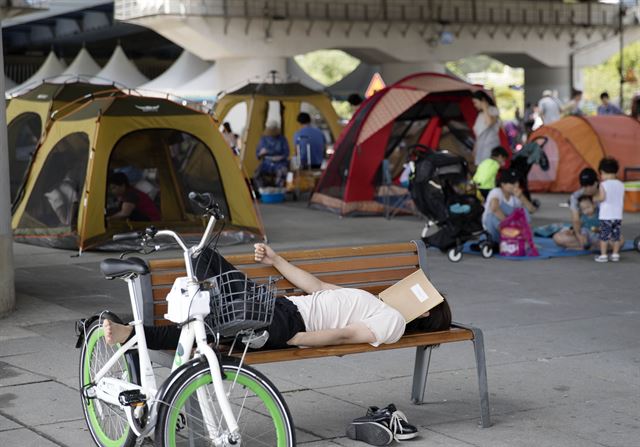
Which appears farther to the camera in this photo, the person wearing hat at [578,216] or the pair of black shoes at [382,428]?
the person wearing hat at [578,216]

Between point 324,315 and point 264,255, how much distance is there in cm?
46

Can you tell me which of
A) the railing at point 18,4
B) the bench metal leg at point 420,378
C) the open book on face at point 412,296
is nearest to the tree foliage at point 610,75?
the railing at point 18,4

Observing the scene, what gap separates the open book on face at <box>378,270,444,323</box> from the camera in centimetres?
596

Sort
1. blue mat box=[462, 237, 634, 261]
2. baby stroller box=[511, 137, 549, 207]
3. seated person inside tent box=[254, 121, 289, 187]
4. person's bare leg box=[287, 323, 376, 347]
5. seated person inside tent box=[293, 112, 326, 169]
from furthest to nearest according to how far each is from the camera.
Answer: seated person inside tent box=[293, 112, 326, 169], seated person inside tent box=[254, 121, 289, 187], baby stroller box=[511, 137, 549, 207], blue mat box=[462, 237, 634, 261], person's bare leg box=[287, 323, 376, 347]

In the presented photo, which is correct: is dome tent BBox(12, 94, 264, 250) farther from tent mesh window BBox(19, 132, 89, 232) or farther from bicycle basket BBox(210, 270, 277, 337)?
bicycle basket BBox(210, 270, 277, 337)

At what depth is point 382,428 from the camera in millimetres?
5488

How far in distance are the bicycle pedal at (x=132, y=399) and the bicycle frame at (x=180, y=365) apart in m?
0.02

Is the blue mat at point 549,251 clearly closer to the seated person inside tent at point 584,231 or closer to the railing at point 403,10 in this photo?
the seated person inside tent at point 584,231

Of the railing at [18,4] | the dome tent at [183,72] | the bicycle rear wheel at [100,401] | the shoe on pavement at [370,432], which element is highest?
the railing at [18,4]

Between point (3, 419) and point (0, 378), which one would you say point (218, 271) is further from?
point (0, 378)

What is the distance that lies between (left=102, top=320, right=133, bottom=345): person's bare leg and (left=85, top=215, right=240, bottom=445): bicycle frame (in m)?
0.04

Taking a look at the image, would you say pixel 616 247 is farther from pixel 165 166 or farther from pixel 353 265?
pixel 353 265

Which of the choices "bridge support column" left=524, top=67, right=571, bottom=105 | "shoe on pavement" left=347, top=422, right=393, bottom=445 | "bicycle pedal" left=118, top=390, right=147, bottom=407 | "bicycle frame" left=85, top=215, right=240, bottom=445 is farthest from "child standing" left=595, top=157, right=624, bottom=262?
"bridge support column" left=524, top=67, right=571, bottom=105

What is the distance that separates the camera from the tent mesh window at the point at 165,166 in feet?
49.1
